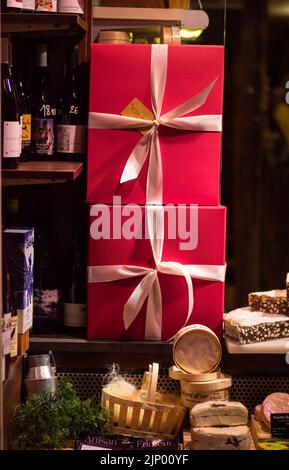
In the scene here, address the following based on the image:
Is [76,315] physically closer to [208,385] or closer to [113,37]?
[208,385]

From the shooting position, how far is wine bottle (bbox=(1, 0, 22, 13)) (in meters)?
2.12

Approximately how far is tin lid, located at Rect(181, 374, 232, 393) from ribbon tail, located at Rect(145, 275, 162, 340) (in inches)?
7.3

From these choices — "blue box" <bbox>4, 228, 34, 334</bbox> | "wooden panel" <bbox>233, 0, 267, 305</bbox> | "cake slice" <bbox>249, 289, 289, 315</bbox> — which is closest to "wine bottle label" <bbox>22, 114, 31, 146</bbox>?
"blue box" <bbox>4, 228, 34, 334</bbox>

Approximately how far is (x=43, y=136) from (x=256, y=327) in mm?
803

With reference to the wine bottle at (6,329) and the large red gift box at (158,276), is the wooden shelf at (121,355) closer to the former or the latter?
the large red gift box at (158,276)

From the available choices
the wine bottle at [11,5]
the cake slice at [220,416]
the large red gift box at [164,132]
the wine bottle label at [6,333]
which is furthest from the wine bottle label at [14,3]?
the cake slice at [220,416]

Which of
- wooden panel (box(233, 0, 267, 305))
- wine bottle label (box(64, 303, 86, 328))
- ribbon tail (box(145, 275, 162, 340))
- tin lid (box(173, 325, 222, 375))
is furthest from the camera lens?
wooden panel (box(233, 0, 267, 305))

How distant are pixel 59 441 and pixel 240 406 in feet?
1.51

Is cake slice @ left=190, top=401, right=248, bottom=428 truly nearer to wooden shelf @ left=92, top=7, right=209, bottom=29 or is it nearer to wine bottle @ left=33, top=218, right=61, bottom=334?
wine bottle @ left=33, top=218, right=61, bottom=334

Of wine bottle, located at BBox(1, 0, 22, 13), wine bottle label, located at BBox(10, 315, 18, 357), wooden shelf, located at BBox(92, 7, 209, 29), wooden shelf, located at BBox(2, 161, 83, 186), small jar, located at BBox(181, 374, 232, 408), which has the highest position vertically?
wooden shelf, located at BBox(92, 7, 209, 29)

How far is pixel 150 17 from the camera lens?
8.15ft

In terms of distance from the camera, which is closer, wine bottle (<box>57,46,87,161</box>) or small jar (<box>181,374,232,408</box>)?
small jar (<box>181,374,232,408</box>)

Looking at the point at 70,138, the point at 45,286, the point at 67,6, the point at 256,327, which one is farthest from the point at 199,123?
the point at 45,286

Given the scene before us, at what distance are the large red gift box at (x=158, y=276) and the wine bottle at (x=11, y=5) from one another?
56 centimetres
